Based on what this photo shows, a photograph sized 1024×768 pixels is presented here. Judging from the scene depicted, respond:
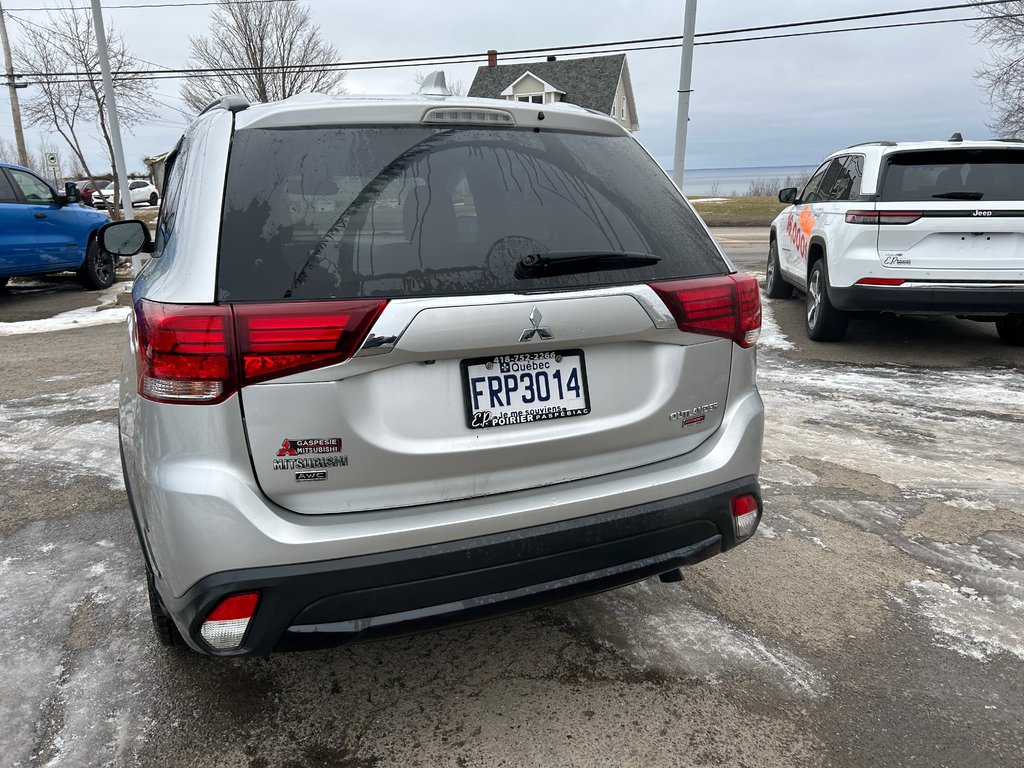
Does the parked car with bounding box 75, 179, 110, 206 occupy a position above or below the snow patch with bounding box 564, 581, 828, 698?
above

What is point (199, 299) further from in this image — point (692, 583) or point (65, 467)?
point (65, 467)

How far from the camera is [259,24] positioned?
1299 inches

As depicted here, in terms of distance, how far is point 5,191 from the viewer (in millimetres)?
10258

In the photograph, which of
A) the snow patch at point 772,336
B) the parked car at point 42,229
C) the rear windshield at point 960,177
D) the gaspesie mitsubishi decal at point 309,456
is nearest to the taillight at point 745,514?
the gaspesie mitsubishi decal at point 309,456

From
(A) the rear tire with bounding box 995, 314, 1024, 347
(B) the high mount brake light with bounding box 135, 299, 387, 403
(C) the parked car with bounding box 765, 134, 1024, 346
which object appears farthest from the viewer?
(A) the rear tire with bounding box 995, 314, 1024, 347

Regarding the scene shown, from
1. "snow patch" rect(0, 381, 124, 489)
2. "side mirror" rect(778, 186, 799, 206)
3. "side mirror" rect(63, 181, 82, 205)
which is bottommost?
"snow patch" rect(0, 381, 124, 489)

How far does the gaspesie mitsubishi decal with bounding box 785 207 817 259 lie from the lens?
749 centimetres

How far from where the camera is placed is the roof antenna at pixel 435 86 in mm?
2471

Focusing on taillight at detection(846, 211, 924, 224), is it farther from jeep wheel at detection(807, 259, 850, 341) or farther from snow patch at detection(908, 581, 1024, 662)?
snow patch at detection(908, 581, 1024, 662)

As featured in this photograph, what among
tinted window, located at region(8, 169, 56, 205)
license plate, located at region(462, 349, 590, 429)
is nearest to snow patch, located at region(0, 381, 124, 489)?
license plate, located at region(462, 349, 590, 429)

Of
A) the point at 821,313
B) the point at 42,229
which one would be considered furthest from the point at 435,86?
the point at 42,229

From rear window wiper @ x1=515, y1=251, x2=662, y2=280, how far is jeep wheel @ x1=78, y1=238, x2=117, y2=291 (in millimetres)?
11811

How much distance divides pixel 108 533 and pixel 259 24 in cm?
3508

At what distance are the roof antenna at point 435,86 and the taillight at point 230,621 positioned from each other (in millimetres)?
1637
